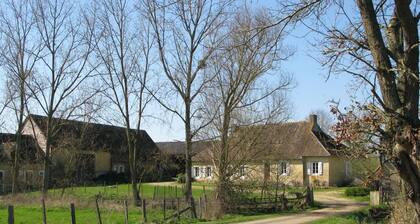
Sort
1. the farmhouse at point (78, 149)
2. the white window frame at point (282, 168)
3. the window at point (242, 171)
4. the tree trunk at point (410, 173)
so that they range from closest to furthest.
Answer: the tree trunk at point (410, 173) < the window at point (242, 171) < the white window frame at point (282, 168) < the farmhouse at point (78, 149)

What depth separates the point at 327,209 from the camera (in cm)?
3306

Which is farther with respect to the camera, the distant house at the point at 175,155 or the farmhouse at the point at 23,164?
the farmhouse at the point at 23,164

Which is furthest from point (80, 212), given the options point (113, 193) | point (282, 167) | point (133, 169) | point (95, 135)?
point (95, 135)

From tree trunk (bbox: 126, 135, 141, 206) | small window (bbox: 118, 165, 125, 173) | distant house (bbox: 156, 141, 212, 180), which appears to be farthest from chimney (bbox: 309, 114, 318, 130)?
small window (bbox: 118, 165, 125, 173)

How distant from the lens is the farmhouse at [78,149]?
163 ft

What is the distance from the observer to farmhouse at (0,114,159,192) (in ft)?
163

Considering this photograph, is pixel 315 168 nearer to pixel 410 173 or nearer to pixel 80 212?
pixel 80 212

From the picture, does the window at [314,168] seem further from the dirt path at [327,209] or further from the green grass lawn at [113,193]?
the green grass lawn at [113,193]

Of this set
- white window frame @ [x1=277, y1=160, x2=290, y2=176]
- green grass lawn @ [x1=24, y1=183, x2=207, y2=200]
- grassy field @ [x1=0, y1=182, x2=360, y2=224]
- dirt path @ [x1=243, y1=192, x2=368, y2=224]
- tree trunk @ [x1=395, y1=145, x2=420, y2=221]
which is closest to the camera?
tree trunk @ [x1=395, y1=145, x2=420, y2=221]

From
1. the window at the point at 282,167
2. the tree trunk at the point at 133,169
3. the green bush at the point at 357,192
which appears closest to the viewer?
the tree trunk at the point at 133,169

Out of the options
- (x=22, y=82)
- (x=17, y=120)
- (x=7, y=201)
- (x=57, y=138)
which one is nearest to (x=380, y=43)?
(x=7, y=201)

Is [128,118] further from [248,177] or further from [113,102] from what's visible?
[248,177]

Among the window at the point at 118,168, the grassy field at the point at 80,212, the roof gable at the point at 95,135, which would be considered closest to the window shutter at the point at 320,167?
the roof gable at the point at 95,135

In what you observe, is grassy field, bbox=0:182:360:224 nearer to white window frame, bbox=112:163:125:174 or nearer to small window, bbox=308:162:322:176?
small window, bbox=308:162:322:176
